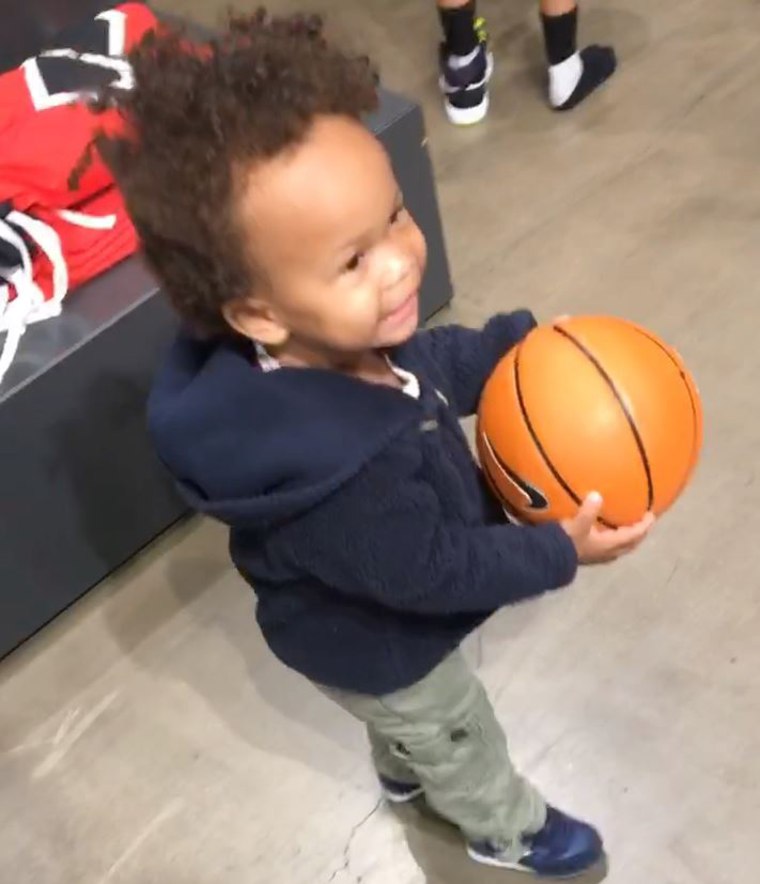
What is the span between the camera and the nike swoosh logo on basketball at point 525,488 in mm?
1167

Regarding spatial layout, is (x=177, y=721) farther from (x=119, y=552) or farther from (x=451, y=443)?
(x=451, y=443)

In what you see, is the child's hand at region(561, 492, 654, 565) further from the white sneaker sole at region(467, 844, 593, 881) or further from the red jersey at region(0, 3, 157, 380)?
the red jersey at region(0, 3, 157, 380)

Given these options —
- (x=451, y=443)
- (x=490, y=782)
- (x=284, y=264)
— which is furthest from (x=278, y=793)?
(x=284, y=264)

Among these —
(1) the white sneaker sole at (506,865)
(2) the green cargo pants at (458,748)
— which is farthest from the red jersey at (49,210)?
(1) the white sneaker sole at (506,865)

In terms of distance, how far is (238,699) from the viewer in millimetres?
1801

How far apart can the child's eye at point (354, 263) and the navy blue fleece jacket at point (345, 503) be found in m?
0.10

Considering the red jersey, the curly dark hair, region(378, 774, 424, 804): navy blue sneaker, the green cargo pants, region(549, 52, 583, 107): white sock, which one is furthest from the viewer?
region(549, 52, 583, 107): white sock

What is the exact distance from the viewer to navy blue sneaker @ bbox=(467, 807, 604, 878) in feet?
4.86

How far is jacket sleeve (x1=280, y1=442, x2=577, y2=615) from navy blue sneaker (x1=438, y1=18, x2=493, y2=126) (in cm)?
179

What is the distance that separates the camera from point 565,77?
2.62 m

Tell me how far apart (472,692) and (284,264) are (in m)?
0.57

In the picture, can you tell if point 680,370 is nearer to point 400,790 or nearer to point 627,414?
point 627,414

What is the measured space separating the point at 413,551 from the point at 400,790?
70cm

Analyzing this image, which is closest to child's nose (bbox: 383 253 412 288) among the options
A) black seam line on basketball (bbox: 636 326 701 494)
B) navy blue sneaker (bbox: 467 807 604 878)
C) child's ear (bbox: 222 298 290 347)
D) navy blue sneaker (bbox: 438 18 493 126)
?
child's ear (bbox: 222 298 290 347)
